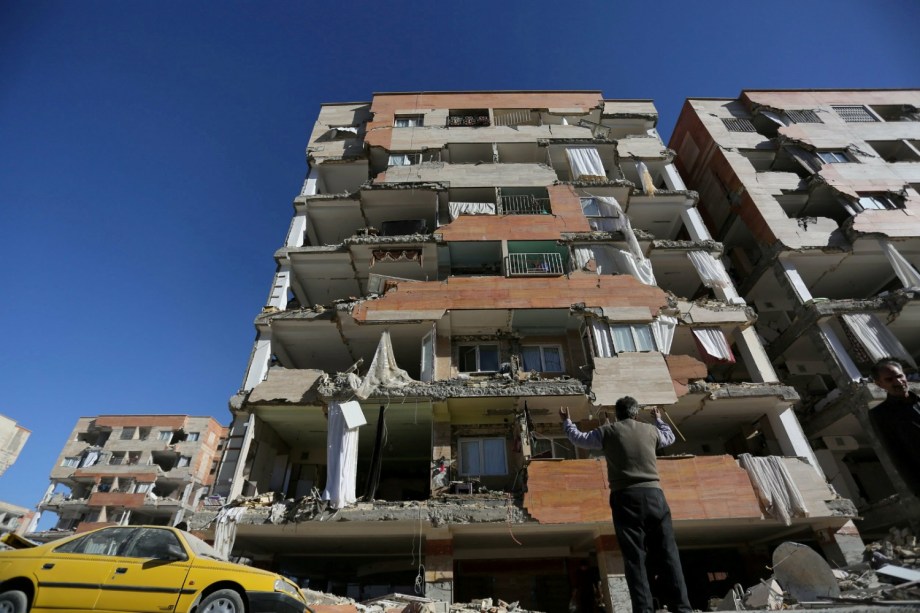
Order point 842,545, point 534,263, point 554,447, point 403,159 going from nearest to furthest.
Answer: point 842,545 < point 554,447 < point 534,263 < point 403,159

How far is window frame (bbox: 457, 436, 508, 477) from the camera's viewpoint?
15.0m

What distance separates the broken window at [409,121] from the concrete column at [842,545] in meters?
25.5

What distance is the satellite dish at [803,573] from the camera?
27.3ft

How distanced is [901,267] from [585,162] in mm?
14349

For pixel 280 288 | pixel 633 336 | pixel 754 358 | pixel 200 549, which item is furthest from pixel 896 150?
pixel 200 549

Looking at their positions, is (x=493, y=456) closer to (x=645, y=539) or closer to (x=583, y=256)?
(x=583, y=256)

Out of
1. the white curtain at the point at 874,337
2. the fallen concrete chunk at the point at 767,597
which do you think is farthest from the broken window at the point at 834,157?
the fallen concrete chunk at the point at 767,597

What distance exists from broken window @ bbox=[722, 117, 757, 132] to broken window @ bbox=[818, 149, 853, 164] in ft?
14.3

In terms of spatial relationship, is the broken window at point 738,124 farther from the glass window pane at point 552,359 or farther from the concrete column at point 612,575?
the concrete column at point 612,575

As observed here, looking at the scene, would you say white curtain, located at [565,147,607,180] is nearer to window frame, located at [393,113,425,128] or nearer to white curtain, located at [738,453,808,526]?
window frame, located at [393,113,425,128]

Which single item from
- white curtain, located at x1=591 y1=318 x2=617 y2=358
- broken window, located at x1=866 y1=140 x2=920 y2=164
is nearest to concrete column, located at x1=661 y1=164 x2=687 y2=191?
broken window, located at x1=866 y1=140 x2=920 y2=164

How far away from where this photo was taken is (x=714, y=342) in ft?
56.8

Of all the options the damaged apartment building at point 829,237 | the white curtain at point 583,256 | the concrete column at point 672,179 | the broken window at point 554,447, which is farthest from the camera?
the concrete column at point 672,179

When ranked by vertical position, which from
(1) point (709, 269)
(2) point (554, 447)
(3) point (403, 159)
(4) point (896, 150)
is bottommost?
(2) point (554, 447)
